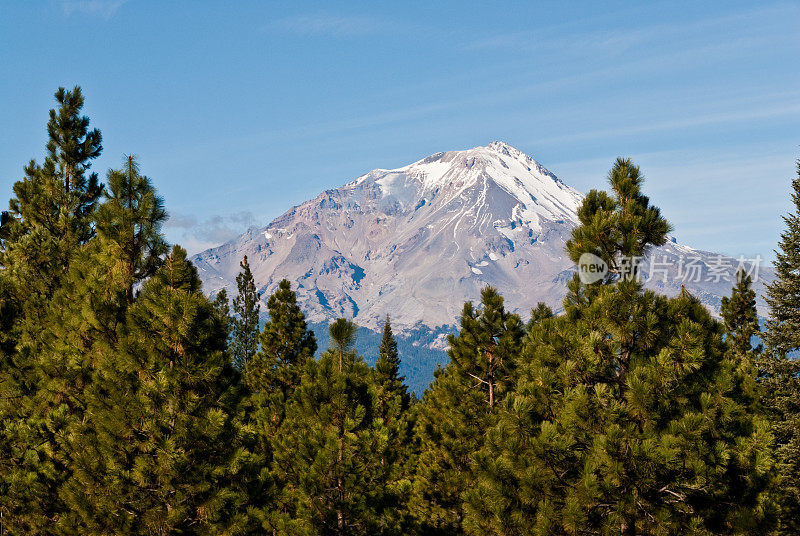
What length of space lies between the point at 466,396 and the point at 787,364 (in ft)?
41.5

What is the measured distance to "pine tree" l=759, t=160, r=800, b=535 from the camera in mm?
23203

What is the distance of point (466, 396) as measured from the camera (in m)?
28.3

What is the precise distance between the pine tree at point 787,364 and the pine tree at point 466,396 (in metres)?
9.86

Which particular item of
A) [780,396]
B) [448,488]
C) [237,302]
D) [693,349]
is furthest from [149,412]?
[237,302]

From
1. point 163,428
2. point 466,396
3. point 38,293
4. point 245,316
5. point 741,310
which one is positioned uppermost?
point 245,316

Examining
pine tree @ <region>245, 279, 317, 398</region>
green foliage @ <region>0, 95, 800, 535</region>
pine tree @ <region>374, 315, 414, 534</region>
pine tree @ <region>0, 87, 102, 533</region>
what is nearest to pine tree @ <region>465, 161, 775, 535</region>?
green foliage @ <region>0, 95, 800, 535</region>

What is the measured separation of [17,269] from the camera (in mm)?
21750

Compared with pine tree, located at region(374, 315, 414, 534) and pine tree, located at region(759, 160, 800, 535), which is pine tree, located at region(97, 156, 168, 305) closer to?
pine tree, located at region(374, 315, 414, 534)

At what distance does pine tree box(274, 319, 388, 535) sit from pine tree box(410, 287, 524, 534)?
1071 cm

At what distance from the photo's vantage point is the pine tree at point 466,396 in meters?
27.7

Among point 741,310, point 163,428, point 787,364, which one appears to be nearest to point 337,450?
point 163,428

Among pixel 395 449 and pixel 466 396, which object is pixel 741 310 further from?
pixel 395 449

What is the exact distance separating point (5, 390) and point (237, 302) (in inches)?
2339

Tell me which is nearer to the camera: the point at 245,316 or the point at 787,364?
the point at 787,364
